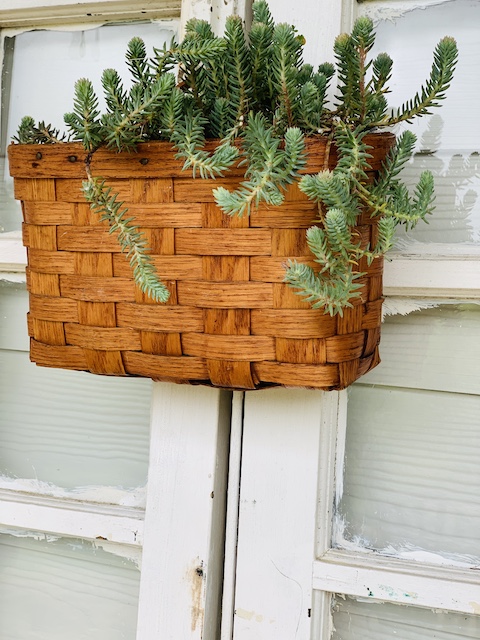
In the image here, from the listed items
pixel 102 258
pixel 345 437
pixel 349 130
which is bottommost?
pixel 345 437

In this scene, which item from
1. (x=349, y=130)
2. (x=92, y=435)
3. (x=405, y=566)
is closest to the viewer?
(x=349, y=130)

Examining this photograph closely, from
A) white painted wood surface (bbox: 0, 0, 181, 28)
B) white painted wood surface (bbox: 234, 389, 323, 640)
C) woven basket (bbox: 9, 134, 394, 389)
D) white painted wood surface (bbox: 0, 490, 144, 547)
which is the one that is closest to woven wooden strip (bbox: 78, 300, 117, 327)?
woven basket (bbox: 9, 134, 394, 389)

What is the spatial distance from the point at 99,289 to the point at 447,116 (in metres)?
0.47

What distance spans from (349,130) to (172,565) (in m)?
0.56

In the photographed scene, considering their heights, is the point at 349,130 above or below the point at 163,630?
above

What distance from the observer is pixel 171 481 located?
2.72 feet

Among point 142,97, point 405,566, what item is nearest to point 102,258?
point 142,97

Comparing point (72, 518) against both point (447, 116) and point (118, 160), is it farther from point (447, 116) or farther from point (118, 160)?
point (447, 116)

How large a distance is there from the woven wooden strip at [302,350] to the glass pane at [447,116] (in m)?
0.28

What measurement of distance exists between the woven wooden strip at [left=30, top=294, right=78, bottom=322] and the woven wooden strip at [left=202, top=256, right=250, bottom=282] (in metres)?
0.15

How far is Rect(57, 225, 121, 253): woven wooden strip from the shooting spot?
67 centimetres

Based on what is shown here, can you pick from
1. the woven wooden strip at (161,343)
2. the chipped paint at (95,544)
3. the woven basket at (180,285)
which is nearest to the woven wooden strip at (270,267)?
the woven basket at (180,285)

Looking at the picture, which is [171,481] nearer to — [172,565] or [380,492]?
[172,565]

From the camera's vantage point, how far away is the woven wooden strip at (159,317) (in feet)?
2.13
